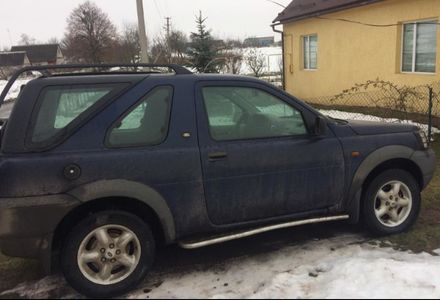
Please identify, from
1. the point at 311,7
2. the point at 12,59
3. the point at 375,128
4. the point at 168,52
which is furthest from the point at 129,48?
the point at 12,59

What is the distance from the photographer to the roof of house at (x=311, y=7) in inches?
546

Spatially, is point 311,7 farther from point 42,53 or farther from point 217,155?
point 42,53

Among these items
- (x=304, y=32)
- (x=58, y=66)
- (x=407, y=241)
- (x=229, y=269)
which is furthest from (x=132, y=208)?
(x=304, y=32)

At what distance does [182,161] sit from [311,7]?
13.7 meters

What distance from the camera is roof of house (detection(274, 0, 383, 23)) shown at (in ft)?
45.5

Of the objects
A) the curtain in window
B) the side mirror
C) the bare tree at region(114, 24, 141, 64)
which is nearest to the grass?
the side mirror

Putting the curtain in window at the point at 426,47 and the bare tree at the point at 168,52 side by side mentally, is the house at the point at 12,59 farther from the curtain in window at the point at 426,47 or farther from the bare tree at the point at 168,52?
the curtain in window at the point at 426,47

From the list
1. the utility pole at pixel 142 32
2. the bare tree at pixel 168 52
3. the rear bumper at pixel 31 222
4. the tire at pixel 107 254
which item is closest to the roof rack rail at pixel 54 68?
the rear bumper at pixel 31 222

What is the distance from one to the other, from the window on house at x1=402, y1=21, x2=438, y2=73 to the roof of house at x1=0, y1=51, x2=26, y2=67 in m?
77.8

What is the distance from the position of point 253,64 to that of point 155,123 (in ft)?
68.0

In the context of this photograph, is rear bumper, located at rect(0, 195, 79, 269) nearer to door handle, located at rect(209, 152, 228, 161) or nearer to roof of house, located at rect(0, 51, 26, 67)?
door handle, located at rect(209, 152, 228, 161)

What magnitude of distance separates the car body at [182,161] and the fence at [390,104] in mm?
5290

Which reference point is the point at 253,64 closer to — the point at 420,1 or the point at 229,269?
the point at 420,1

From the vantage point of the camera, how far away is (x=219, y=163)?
4004 millimetres
